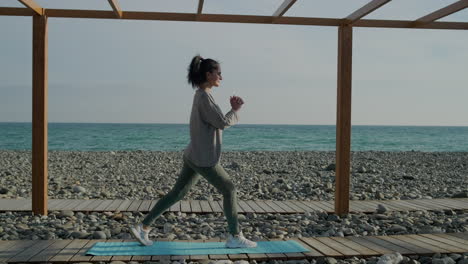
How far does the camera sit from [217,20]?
5.88 meters

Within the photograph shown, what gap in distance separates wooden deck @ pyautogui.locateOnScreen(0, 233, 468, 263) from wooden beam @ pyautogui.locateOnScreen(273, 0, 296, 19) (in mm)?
2504

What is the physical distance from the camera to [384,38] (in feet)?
124

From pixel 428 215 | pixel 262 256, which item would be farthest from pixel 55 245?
pixel 428 215

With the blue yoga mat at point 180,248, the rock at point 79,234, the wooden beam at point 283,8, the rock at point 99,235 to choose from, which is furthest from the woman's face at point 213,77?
the rock at point 79,234

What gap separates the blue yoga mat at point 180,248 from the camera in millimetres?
4270

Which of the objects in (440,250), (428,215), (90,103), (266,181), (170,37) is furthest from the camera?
A: (90,103)

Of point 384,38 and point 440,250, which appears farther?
point 384,38

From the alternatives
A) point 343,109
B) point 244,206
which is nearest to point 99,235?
point 244,206

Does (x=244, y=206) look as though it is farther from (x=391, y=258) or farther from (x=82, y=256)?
(x=82, y=256)

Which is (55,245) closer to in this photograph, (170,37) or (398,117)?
(170,37)

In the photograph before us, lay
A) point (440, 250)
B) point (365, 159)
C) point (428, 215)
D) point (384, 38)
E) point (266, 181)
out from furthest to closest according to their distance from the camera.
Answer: point (384, 38) → point (365, 159) → point (266, 181) → point (428, 215) → point (440, 250)

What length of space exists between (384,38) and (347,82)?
111ft

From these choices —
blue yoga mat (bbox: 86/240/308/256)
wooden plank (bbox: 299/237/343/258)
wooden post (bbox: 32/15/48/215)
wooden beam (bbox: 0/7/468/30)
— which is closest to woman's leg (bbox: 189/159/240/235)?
blue yoga mat (bbox: 86/240/308/256)

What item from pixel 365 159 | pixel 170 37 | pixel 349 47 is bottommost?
pixel 365 159
